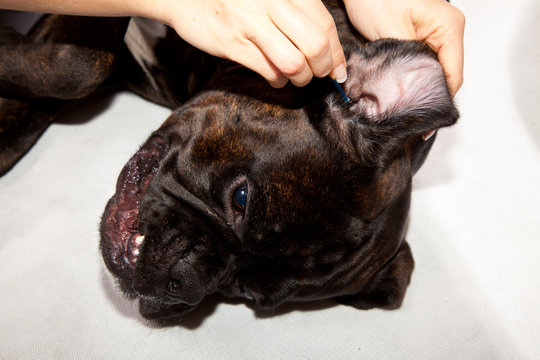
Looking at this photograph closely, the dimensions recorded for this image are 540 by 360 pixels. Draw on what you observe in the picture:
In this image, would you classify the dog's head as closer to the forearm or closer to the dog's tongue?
the dog's tongue

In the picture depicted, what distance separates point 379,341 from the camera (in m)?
2.58

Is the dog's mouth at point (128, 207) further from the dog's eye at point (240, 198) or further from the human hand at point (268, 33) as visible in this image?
the human hand at point (268, 33)

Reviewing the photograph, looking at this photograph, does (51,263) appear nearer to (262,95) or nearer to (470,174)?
(262,95)

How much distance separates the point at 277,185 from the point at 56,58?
4.87 feet

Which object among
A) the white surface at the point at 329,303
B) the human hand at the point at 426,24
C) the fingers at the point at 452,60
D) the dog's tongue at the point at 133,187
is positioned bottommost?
the white surface at the point at 329,303

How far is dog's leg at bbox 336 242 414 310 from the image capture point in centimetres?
244

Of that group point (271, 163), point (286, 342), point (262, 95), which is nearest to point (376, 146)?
point (271, 163)

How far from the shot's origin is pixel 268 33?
1.60 m

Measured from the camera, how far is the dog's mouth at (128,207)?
7.06ft

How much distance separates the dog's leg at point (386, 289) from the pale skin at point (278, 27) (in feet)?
3.10

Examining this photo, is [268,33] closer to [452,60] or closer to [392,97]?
[392,97]

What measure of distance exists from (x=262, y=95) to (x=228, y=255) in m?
0.67

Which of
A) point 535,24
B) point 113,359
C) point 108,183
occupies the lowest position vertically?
point 113,359

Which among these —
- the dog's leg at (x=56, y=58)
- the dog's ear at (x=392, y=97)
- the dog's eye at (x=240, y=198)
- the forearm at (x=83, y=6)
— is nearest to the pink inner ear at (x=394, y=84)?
the dog's ear at (x=392, y=97)
